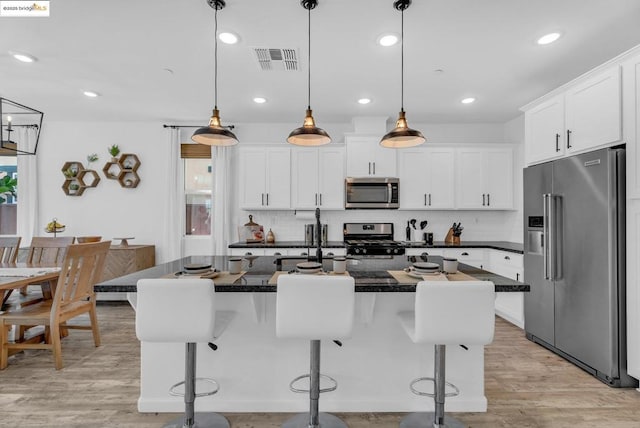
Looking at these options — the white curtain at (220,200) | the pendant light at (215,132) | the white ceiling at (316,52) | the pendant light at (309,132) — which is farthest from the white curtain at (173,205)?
the pendant light at (309,132)

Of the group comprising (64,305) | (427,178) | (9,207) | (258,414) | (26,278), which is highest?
(427,178)

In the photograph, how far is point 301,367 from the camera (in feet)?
7.57

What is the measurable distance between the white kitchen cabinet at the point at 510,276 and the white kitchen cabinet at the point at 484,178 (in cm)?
80

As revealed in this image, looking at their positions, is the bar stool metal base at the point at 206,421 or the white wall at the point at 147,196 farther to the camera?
the white wall at the point at 147,196

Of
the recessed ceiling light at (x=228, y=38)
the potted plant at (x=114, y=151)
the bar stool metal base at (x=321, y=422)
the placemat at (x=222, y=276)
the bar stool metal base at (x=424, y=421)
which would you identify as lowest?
the bar stool metal base at (x=321, y=422)

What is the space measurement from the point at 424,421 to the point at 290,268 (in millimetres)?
1264

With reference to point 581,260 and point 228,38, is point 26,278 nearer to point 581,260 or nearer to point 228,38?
point 228,38

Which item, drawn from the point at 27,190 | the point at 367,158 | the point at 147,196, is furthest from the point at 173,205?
the point at 367,158

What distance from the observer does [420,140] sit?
8.53ft

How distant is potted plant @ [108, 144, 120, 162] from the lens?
5227 mm

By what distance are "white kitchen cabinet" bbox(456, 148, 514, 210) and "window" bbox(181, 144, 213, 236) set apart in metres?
3.72

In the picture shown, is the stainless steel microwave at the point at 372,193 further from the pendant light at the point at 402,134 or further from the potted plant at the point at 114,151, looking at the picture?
the potted plant at the point at 114,151

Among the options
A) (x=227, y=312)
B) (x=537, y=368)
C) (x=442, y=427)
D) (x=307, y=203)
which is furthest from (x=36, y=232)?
(x=537, y=368)

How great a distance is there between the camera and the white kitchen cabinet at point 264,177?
16.2 feet
